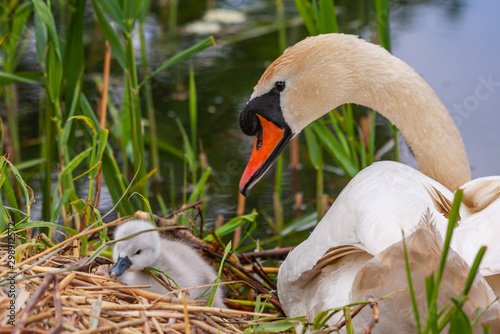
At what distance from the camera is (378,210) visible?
1.67m

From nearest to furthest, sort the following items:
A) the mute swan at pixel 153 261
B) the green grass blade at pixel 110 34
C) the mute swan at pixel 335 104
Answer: the mute swan at pixel 335 104, the mute swan at pixel 153 261, the green grass blade at pixel 110 34

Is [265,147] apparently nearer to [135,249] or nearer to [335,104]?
[335,104]

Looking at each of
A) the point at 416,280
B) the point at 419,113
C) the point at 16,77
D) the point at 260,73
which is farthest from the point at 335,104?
the point at 260,73

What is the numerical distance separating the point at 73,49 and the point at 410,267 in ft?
5.97

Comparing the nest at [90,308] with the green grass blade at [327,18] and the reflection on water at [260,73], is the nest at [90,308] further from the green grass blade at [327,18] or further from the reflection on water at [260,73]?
the reflection on water at [260,73]

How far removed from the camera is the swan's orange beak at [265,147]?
242 cm

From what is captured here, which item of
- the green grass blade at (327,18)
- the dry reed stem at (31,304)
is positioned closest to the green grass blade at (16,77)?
the green grass blade at (327,18)

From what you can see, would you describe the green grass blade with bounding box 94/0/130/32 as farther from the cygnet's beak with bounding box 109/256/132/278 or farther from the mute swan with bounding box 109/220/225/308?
the cygnet's beak with bounding box 109/256/132/278

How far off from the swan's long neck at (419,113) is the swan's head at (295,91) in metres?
0.08

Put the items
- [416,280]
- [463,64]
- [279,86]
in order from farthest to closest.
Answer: [463,64] < [279,86] < [416,280]

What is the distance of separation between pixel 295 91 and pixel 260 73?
2.39 metres

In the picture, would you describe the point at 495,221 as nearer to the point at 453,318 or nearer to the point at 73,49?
the point at 453,318

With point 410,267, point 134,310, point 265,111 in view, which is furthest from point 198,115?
point 410,267

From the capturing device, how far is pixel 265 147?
244 cm
